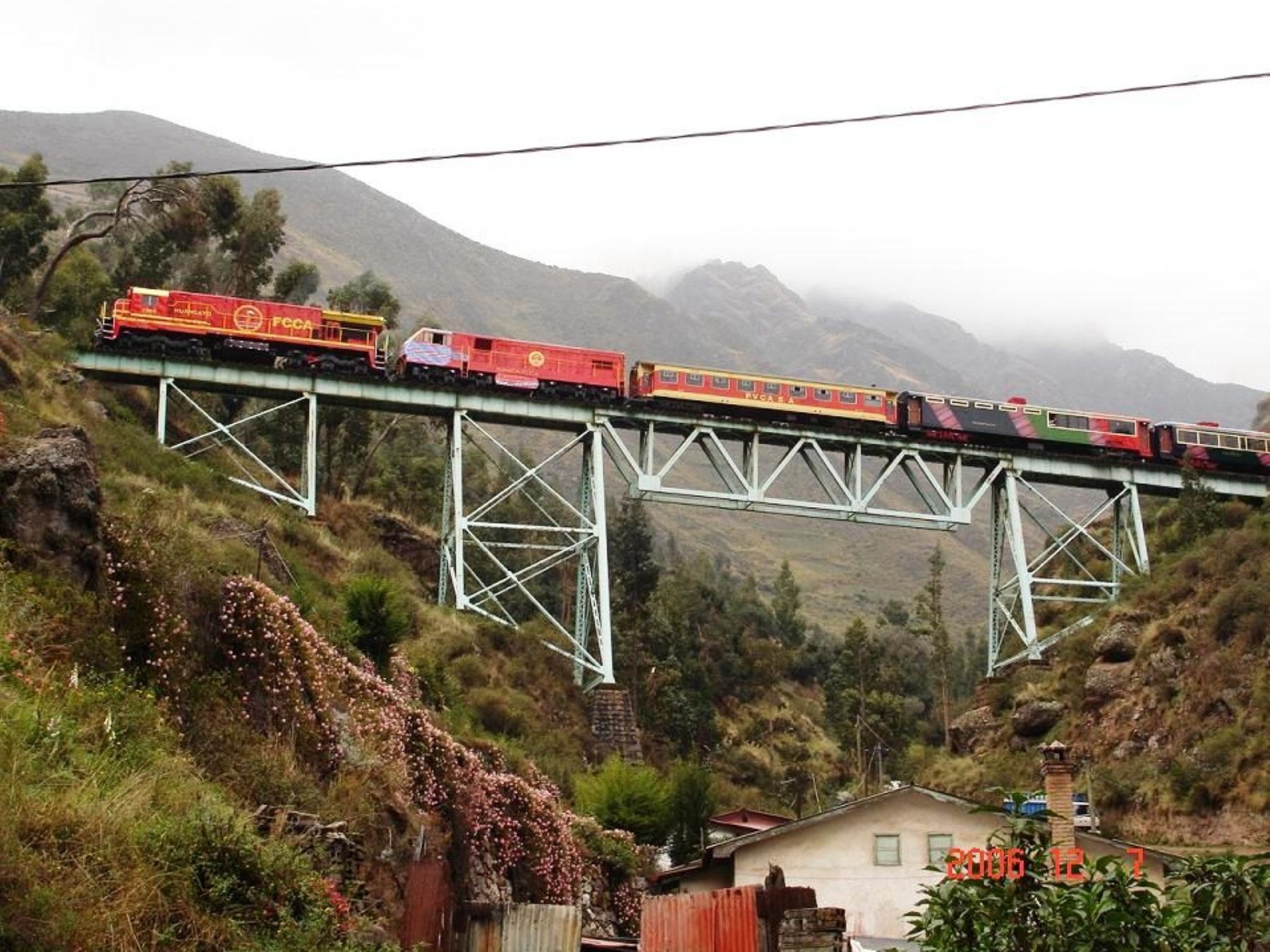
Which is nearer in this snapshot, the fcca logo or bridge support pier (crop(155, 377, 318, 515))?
bridge support pier (crop(155, 377, 318, 515))

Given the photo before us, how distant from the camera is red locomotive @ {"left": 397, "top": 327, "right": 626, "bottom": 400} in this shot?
38344 mm

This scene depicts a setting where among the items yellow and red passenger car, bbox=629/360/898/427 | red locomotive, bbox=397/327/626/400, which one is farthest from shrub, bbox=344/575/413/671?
yellow and red passenger car, bbox=629/360/898/427

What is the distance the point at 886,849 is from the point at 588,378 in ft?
66.5

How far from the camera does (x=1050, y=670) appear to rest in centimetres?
4325

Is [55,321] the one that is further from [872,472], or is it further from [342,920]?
[872,472]

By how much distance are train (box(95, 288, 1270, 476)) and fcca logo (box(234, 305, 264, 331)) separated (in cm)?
2

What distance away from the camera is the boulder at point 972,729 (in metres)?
42.9

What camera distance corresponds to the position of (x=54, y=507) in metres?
14.3

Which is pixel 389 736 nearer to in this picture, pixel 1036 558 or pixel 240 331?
pixel 240 331

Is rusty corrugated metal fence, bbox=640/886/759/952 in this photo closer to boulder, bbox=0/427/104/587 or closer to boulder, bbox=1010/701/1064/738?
boulder, bbox=0/427/104/587

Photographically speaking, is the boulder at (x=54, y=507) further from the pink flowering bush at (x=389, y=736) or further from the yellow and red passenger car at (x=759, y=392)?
the yellow and red passenger car at (x=759, y=392)

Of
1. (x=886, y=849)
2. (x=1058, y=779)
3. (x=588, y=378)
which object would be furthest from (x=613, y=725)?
(x=1058, y=779)

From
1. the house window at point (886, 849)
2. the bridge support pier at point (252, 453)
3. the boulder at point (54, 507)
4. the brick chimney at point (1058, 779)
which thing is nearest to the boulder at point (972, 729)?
the house window at point (886, 849)

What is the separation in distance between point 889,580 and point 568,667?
102 m
